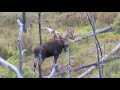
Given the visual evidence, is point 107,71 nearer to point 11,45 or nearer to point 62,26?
point 62,26

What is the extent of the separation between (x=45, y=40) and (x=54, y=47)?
91 millimetres

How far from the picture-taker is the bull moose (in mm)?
3832

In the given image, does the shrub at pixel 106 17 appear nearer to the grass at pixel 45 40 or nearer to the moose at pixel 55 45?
the grass at pixel 45 40

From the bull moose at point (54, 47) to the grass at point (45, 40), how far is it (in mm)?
32

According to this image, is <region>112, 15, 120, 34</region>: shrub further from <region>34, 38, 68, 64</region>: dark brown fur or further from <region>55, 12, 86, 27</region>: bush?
<region>34, 38, 68, 64</region>: dark brown fur

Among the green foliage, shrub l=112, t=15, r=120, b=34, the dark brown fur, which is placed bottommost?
the green foliage

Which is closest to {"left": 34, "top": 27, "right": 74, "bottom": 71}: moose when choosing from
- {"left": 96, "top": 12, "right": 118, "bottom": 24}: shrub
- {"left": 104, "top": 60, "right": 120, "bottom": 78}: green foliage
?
{"left": 96, "top": 12, "right": 118, "bottom": 24}: shrub

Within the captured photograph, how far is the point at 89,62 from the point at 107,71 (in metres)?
0.16

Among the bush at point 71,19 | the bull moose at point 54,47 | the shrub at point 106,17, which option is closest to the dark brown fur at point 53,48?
the bull moose at point 54,47

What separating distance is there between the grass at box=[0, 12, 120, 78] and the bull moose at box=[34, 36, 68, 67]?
3cm

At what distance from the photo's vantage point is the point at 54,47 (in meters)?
3.85

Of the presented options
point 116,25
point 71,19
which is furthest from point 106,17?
point 71,19
